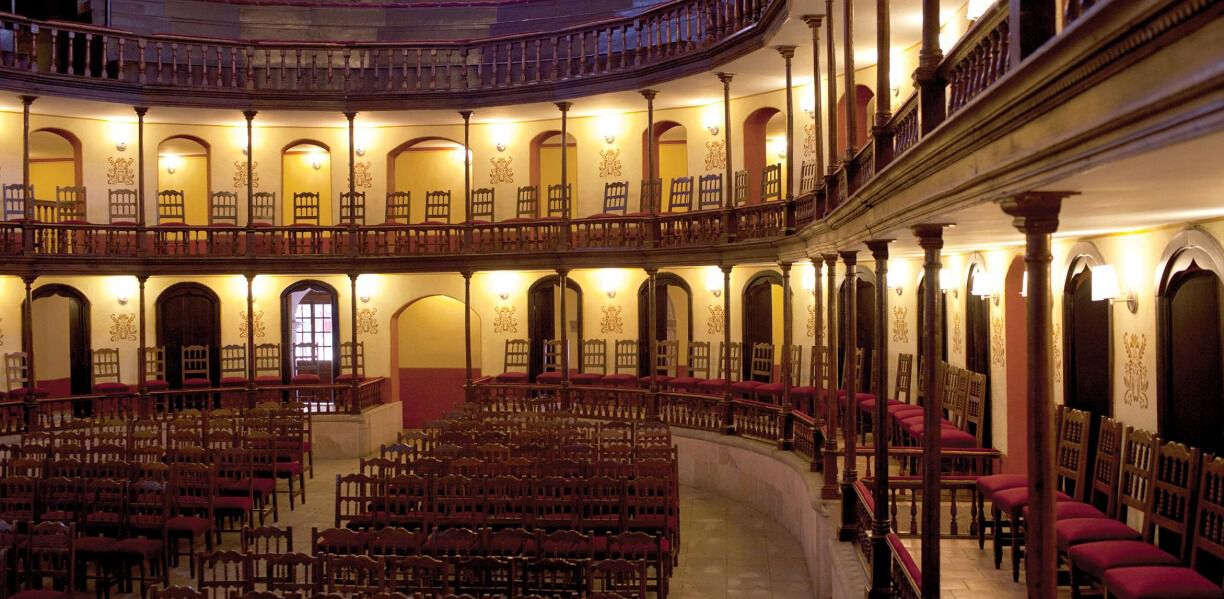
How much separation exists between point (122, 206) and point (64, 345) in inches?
171

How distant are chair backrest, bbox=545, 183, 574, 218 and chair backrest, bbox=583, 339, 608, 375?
9.97 feet

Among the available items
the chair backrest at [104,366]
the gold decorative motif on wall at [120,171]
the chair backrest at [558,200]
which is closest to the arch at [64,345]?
the chair backrest at [104,366]

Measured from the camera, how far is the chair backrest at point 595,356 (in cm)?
2061

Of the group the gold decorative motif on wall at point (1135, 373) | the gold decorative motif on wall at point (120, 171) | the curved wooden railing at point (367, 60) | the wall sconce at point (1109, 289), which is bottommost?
the gold decorative motif on wall at point (1135, 373)

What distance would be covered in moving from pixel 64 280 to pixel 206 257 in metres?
3.43

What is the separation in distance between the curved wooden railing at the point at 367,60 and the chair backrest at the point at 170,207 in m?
2.54

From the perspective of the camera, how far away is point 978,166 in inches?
183

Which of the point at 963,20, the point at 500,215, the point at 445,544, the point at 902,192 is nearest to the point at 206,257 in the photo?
the point at 500,215

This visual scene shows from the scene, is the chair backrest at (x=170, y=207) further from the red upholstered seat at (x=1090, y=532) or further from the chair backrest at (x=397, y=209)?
the red upholstered seat at (x=1090, y=532)

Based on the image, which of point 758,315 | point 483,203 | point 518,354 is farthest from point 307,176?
point 758,315

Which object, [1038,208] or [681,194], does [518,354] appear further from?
[1038,208]

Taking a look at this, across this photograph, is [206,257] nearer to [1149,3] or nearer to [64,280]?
[64,280]

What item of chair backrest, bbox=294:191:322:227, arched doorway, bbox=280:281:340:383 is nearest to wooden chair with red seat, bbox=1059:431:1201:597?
chair backrest, bbox=294:191:322:227

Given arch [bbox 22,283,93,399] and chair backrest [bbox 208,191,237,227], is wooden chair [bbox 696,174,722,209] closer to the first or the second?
chair backrest [bbox 208,191,237,227]
